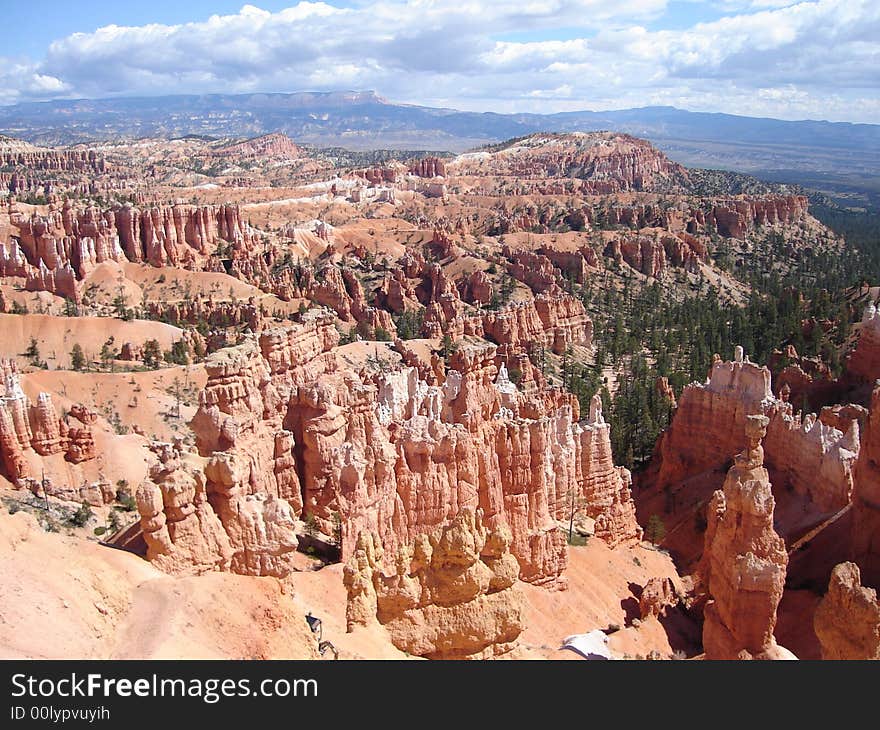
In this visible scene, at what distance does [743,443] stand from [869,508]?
8.43 metres

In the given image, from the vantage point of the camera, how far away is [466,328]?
60.0 meters

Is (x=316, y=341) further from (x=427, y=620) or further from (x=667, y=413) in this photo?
(x=427, y=620)

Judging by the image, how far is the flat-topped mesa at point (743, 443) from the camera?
25.3m

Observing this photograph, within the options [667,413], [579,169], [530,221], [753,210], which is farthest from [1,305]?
[579,169]

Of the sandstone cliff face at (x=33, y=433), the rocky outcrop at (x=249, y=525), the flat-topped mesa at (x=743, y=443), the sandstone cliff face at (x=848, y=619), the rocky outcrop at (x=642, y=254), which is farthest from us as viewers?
the rocky outcrop at (x=642, y=254)

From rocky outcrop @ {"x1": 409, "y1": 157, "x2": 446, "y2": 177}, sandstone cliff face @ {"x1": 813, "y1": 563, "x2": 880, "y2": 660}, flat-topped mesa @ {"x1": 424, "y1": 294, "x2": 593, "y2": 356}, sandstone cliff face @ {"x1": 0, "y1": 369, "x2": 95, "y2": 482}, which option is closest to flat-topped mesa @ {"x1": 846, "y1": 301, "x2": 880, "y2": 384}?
flat-topped mesa @ {"x1": 424, "y1": 294, "x2": 593, "y2": 356}

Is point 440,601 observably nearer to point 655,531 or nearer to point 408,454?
point 408,454

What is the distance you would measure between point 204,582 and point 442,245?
8248 centimetres

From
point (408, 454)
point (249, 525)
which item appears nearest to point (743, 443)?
point (408, 454)

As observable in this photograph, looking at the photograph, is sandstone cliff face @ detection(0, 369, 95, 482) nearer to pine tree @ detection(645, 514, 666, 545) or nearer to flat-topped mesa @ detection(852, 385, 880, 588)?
pine tree @ detection(645, 514, 666, 545)

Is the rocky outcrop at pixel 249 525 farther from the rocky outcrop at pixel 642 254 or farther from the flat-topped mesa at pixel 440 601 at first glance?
the rocky outcrop at pixel 642 254

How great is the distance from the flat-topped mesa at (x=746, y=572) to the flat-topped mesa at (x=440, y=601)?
6614 mm

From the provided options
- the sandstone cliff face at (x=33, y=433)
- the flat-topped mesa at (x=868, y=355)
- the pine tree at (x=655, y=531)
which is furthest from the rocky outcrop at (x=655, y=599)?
the flat-topped mesa at (x=868, y=355)

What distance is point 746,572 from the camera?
17.5m
